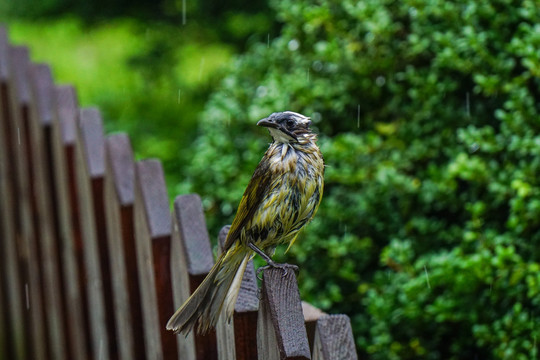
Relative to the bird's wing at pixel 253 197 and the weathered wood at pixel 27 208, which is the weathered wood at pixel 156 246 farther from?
the weathered wood at pixel 27 208

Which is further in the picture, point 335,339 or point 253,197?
point 253,197

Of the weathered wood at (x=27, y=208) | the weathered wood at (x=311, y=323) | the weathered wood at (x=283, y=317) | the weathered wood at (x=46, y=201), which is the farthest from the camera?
the weathered wood at (x=27, y=208)

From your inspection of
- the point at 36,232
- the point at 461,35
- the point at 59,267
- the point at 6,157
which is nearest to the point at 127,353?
the point at 59,267

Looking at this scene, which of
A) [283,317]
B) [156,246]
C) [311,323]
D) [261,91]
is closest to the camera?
[283,317]

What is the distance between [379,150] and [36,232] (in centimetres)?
148

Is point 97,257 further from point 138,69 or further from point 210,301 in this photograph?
point 138,69

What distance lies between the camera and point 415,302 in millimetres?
2654

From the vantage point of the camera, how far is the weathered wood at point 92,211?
264cm

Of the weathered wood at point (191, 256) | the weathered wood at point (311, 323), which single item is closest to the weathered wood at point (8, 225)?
the weathered wood at point (191, 256)

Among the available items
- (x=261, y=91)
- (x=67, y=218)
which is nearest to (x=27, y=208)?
(x=67, y=218)

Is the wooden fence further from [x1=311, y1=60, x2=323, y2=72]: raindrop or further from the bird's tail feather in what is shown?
[x1=311, y1=60, x2=323, y2=72]: raindrop

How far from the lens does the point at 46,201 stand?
3.25m

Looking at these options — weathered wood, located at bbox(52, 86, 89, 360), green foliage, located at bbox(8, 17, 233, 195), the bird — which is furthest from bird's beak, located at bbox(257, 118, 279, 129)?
green foliage, located at bbox(8, 17, 233, 195)

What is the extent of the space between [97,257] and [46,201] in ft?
2.16
